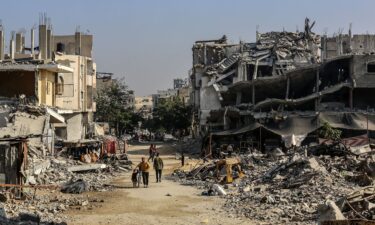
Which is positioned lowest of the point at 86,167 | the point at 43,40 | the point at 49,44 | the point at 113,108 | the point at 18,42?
the point at 86,167


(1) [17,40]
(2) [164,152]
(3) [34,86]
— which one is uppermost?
(1) [17,40]

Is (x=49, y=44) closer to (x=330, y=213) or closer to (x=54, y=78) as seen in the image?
Result: (x=54, y=78)

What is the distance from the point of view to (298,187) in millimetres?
19938

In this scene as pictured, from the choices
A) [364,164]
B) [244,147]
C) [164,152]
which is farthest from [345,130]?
[164,152]

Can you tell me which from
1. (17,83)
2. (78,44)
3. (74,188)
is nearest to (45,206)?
(74,188)

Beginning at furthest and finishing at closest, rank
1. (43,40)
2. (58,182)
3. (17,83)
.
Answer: (43,40)
(17,83)
(58,182)

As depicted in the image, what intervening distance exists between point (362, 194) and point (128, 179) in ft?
46.6

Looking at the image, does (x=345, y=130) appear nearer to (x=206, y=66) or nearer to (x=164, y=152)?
(x=164, y=152)

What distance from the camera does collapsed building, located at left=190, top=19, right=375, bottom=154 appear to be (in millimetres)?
37969

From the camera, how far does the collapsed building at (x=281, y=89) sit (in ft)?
125

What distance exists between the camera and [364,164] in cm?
2236

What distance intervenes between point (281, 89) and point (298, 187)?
2539 centimetres

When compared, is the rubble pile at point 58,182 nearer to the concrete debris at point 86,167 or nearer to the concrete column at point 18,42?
the concrete debris at point 86,167

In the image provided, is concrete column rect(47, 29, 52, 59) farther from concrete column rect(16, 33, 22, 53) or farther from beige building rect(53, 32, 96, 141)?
concrete column rect(16, 33, 22, 53)
